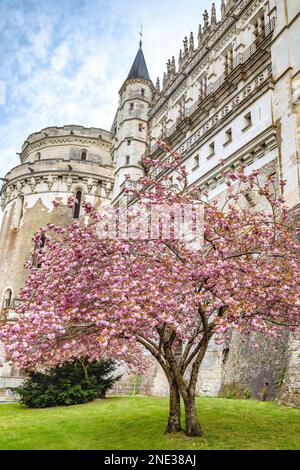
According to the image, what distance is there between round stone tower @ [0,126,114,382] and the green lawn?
71.7 ft

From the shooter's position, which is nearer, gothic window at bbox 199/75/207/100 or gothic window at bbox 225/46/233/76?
gothic window at bbox 225/46/233/76

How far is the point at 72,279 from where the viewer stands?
1039cm

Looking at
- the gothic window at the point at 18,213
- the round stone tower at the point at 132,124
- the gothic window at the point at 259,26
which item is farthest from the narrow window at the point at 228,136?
the gothic window at the point at 18,213

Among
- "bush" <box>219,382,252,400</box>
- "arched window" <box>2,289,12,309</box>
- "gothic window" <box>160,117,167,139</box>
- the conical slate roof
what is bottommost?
"bush" <box>219,382,252,400</box>

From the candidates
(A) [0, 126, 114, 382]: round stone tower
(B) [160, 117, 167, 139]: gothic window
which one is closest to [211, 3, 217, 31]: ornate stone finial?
(B) [160, 117, 167, 139]: gothic window

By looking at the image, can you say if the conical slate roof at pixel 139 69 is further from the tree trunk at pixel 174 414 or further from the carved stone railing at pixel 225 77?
the tree trunk at pixel 174 414

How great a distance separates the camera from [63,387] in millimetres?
17562

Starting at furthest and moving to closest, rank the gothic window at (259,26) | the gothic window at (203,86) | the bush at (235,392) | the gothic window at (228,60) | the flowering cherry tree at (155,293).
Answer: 1. the gothic window at (203,86)
2. the gothic window at (228,60)
3. the gothic window at (259,26)
4. the bush at (235,392)
5. the flowering cherry tree at (155,293)

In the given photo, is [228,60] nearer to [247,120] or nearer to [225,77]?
[225,77]

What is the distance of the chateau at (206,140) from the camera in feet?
59.3

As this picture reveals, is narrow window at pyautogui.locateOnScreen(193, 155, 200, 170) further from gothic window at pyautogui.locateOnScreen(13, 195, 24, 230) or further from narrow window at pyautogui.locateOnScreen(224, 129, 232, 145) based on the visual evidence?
gothic window at pyautogui.locateOnScreen(13, 195, 24, 230)

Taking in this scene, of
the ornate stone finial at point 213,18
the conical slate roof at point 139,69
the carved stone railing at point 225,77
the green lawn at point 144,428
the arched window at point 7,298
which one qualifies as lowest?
the green lawn at point 144,428

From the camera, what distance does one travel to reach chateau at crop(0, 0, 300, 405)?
59.3 ft

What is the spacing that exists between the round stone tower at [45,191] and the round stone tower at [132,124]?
86.9 inches
